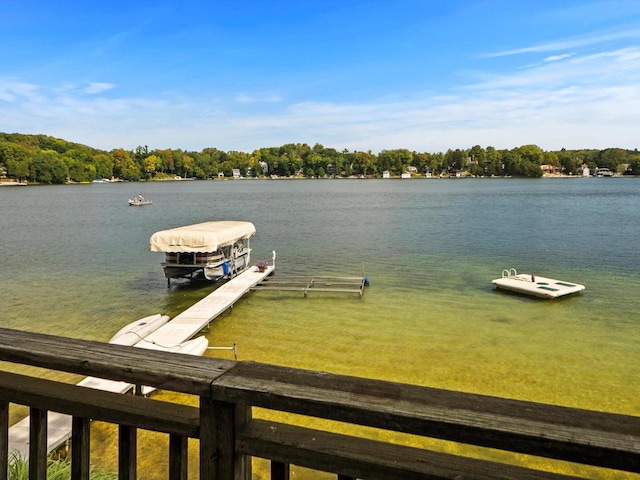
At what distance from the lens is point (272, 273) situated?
2561 centimetres

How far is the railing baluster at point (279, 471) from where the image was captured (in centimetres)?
181

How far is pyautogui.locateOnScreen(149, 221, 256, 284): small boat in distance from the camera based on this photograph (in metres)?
21.1

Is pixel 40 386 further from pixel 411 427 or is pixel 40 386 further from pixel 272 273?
pixel 272 273

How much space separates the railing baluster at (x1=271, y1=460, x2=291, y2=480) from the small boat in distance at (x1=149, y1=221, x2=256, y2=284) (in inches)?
782

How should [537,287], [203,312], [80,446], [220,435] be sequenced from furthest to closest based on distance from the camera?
[537,287] → [203,312] → [80,446] → [220,435]

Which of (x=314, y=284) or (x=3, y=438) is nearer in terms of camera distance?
(x=3, y=438)

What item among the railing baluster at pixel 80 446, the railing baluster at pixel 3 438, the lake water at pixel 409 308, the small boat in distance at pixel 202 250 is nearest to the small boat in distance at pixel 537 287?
the lake water at pixel 409 308

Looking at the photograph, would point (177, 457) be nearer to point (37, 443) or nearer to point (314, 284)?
point (37, 443)

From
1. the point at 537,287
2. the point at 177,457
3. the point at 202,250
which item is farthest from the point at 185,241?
the point at 177,457

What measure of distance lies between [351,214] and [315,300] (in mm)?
46563

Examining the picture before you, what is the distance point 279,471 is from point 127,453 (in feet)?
2.47

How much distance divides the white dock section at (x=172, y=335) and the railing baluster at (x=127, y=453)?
2915mm

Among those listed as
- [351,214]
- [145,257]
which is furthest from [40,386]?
[351,214]

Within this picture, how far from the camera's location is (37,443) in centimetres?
222
